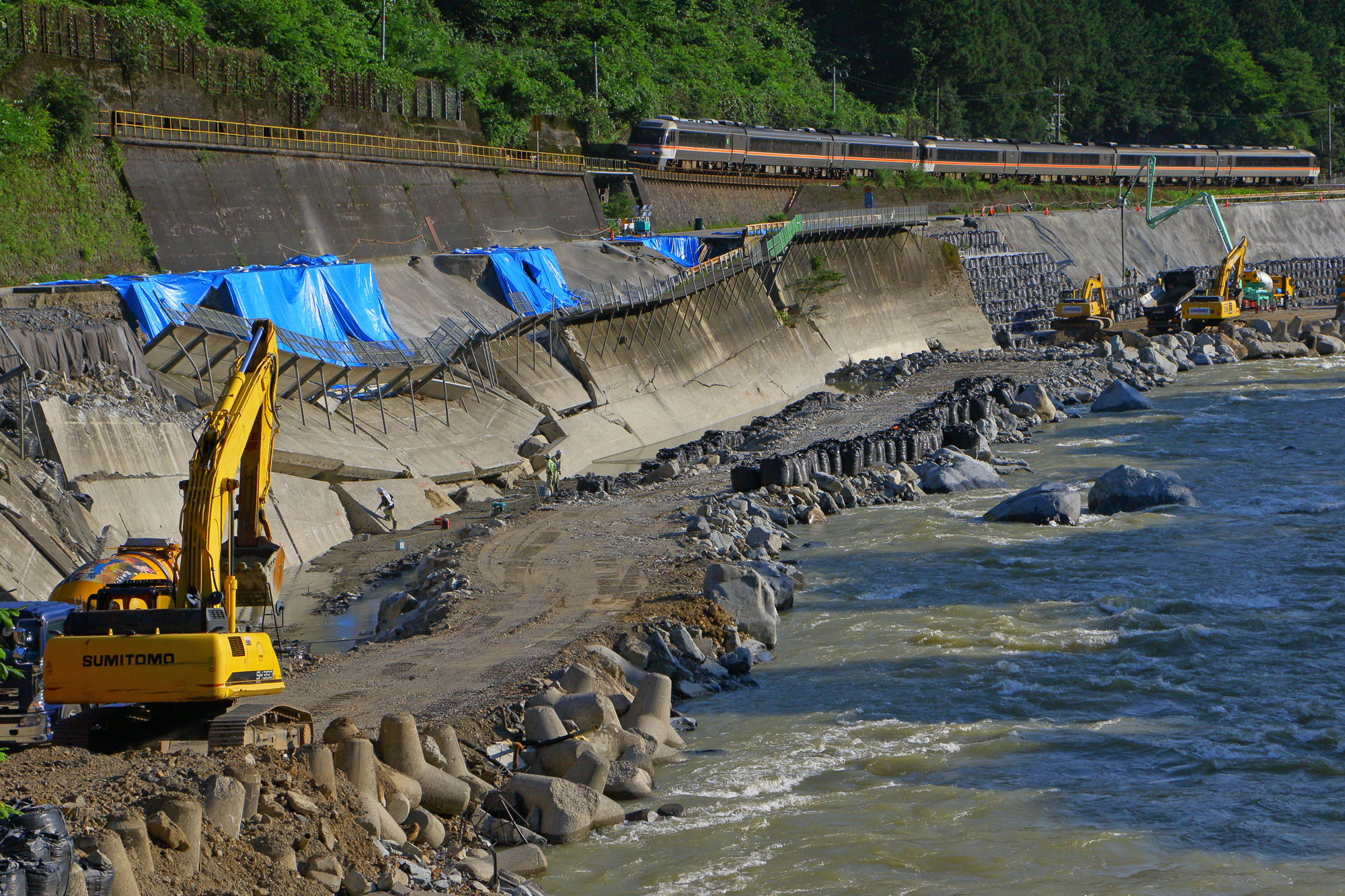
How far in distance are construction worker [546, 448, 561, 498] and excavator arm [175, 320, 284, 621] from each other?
1810 centimetres

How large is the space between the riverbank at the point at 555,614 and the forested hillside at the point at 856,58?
31.7 metres

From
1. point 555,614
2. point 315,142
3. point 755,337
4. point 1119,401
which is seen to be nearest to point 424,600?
point 555,614

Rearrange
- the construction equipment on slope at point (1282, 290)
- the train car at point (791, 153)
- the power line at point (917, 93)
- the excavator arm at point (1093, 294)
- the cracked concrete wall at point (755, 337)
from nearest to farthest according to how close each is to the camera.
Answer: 1. the cracked concrete wall at point (755, 337)
2. the excavator arm at point (1093, 294)
3. the train car at point (791, 153)
4. the construction equipment on slope at point (1282, 290)
5. the power line at point (917, 93)

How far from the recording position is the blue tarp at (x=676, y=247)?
56438 millimetres

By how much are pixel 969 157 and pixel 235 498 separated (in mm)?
81457

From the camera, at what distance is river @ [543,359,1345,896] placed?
13.1 metres

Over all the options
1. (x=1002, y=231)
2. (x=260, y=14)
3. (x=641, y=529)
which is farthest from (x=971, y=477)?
(x=1002, y=231)

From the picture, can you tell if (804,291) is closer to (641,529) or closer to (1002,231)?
(1002,231)

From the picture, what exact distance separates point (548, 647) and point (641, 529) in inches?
336

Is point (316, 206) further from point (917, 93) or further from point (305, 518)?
point (917, 93)

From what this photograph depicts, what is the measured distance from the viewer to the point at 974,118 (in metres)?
125

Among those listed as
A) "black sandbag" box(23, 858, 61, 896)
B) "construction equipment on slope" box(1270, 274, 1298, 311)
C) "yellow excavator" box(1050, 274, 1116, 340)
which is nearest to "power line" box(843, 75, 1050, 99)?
"construction equipment on slope" box(1270, 274, 1298, 311)

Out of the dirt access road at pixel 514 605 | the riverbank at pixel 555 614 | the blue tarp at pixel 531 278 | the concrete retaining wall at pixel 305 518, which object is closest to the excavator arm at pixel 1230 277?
the blue tarp at pixel 531 278

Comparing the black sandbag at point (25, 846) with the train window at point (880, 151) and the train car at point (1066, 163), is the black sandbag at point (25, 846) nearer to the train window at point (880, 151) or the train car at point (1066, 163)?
the train window at point (880, 151)
